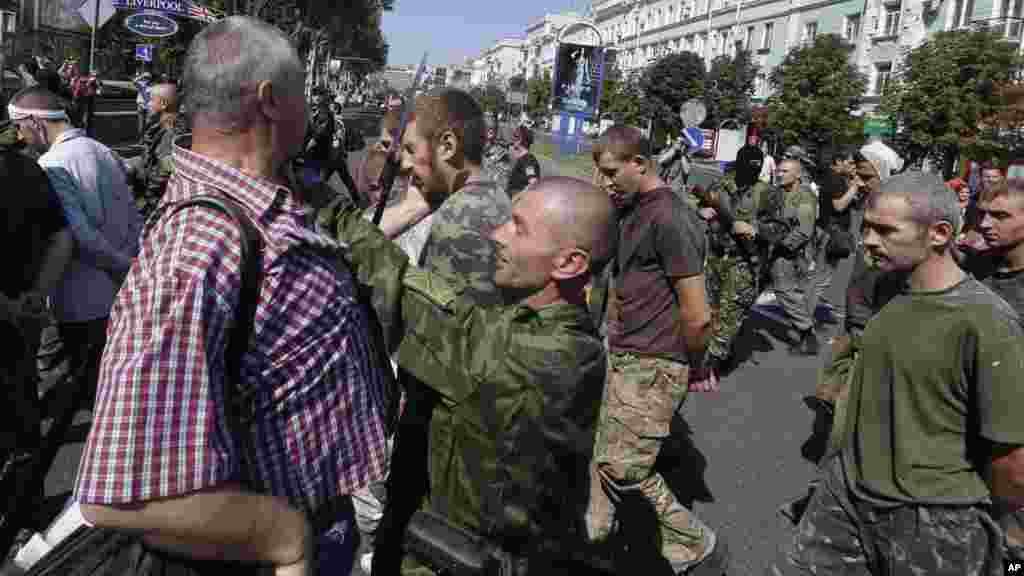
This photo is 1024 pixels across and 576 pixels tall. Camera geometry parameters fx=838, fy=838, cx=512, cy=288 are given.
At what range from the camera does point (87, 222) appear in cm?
438

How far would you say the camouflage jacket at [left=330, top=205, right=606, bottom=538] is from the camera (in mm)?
1812

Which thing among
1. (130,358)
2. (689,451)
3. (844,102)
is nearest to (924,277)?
(130,358)

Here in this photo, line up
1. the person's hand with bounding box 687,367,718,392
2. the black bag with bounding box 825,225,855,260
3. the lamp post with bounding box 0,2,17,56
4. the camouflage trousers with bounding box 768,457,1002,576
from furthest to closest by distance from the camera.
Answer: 1. the lamp post with bounding box 0,2,17,56
2. the black bag with bounding box 825,225,855,260
3. the person's hand with bounding box 687,367,718,392
4. the camouflage trousers with bounding box 768,457,1002,576

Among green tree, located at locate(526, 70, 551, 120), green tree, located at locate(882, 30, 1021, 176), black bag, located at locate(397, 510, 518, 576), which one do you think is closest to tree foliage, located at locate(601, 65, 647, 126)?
green tree, located at locate(526, 70, 551, 120)

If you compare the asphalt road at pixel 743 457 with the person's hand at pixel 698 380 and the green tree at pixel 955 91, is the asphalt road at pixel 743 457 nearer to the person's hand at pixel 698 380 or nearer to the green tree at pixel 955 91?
the person's hand at pixel 698 380

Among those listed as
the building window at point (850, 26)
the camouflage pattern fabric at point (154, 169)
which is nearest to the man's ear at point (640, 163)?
the camouflage pattern fabric at point (154, 169)

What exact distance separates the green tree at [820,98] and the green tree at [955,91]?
31.1 ft

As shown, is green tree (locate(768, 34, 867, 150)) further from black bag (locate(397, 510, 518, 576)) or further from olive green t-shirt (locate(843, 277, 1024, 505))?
black bag (locate(397, 510, 518, 576))

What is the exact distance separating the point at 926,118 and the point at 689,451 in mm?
24606

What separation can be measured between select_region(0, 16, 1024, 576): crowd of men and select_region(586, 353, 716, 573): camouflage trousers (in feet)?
0.04

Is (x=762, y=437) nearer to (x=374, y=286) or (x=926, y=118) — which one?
(x=374, y=286)

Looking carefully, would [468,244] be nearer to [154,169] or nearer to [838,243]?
[154,169]

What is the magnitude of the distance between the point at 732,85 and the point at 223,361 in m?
58.5

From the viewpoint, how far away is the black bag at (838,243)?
9148 mm
